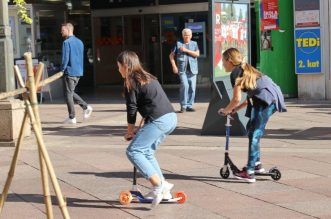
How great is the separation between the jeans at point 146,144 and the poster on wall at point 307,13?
9.75m

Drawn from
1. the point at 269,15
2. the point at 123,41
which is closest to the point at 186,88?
the point at 269,15

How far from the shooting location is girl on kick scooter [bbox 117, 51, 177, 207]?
630 cm

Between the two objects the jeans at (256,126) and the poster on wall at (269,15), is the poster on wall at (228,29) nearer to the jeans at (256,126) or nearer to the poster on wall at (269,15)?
the jeans at (256,126)

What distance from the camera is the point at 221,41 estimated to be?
1059cm

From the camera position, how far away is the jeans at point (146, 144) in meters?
6.29

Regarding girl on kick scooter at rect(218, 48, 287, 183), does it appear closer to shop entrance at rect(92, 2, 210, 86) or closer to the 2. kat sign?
the 2. kat sign

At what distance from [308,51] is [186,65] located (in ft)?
11.2

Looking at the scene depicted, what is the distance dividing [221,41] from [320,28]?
5432mm

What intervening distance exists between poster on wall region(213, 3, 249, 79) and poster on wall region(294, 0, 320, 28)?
4305mm

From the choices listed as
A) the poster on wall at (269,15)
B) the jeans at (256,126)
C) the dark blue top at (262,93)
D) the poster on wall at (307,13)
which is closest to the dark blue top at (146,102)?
the dark blue top at (262,93)

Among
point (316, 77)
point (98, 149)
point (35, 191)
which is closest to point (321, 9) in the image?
point (316, 77)

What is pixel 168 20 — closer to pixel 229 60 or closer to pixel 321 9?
pixel 321 9

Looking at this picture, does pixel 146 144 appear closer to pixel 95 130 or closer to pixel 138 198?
pixel 138 198

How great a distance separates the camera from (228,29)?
10.8 meters
